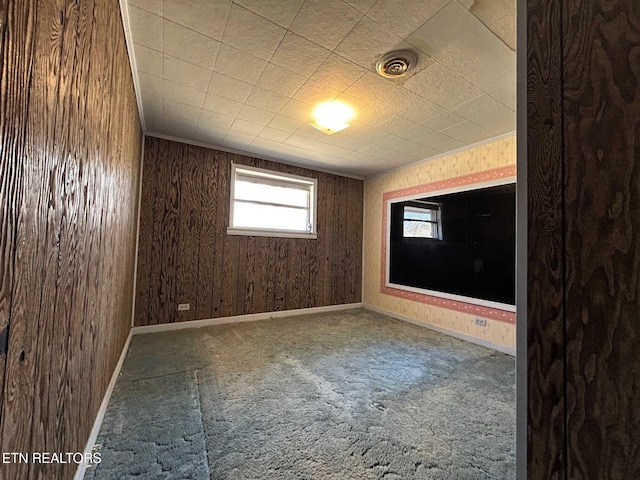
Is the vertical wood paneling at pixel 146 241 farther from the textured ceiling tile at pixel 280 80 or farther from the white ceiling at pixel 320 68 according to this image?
the textured ceiling tile at pixel 280 80

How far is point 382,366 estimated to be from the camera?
2418 mm

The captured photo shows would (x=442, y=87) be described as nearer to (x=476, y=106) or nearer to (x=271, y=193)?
(x=476, y=106)

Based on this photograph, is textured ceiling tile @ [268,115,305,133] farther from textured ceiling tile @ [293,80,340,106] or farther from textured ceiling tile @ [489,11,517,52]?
textured ceiling tile @ [489,11,517,52]

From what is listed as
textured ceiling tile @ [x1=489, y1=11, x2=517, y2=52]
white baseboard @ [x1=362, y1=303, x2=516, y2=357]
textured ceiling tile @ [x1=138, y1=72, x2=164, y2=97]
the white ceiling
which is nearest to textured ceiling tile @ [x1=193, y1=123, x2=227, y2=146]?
the white ceiling

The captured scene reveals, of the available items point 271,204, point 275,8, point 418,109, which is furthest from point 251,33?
point 271,204

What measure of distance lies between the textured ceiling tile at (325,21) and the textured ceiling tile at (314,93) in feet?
1.52

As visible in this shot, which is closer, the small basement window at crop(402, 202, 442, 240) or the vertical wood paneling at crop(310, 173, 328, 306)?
the small basement window at crop(402, 202, 442, 240)

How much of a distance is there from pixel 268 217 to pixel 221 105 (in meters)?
1.83

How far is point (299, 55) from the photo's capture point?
1.86 m

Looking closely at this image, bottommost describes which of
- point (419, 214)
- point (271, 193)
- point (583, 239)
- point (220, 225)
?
point (583, 239)

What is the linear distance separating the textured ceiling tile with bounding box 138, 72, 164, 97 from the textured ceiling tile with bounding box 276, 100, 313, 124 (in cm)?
107

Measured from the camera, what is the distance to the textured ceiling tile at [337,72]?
192 cm

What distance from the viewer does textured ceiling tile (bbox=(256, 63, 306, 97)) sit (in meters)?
2.03

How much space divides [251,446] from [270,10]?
2.44m
